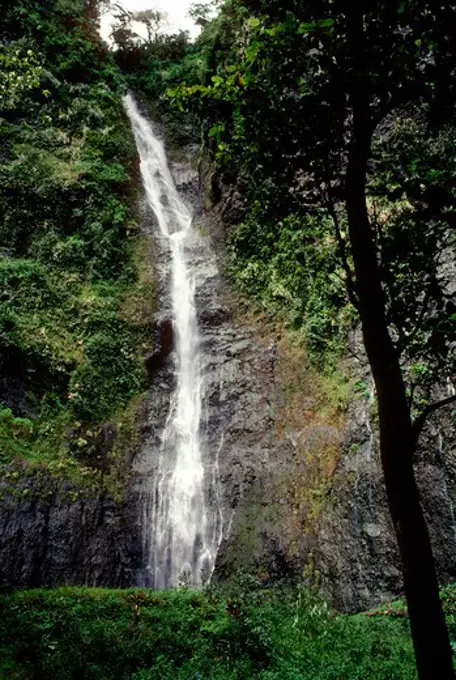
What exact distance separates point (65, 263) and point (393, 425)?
15.6m

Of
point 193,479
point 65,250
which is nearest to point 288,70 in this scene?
point 193,479

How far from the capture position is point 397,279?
3.92 m

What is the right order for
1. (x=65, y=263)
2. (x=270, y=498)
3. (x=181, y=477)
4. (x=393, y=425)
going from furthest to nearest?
(x=65, y=263) < (x=181, y=477) < (x=270, y=498) < (x=393, y=425)

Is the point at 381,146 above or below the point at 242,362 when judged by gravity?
below

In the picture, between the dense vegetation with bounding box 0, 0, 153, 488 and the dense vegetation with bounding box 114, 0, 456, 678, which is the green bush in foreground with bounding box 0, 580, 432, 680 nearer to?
the dense vegetation with bounding box 114, 0, 456, 678

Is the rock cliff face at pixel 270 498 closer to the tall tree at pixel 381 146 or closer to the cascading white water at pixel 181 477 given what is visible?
the cascading white water at pixel 181 477

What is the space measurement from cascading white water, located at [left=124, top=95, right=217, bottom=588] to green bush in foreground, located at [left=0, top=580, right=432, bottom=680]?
2.20m

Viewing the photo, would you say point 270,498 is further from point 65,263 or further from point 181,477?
point 65,263

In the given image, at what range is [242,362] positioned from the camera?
1461 cm

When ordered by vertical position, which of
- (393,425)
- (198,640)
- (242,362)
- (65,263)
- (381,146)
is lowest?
(198,640)

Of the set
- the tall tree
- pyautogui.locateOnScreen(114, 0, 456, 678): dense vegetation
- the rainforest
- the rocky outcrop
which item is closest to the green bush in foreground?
the rainforest

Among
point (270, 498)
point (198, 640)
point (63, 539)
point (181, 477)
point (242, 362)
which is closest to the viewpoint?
point (198, 640)

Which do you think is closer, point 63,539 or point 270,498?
point 63,539

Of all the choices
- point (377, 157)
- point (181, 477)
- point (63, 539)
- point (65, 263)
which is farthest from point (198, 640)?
point (65, 263)
